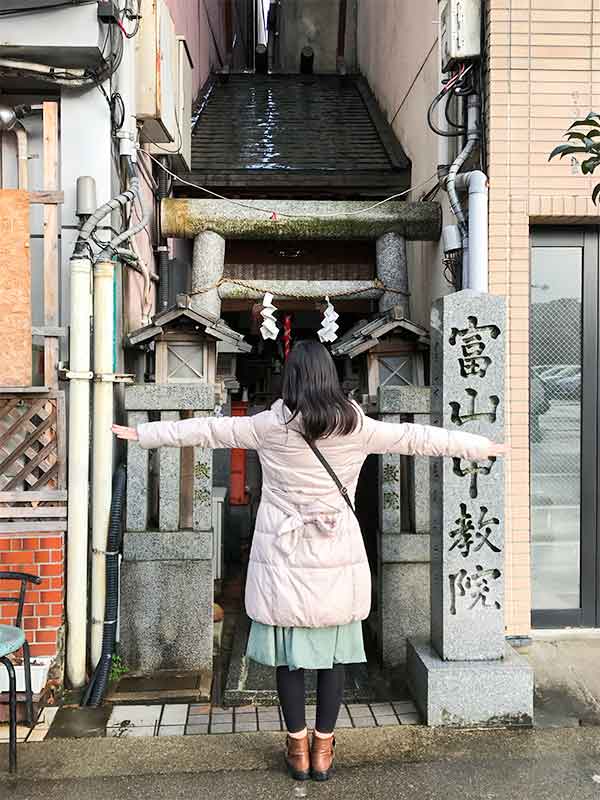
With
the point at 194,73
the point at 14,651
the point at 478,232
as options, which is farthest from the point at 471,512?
the point at 194,73

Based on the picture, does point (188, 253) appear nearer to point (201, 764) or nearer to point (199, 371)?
point (199, 371)

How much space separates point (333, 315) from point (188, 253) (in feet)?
13.2

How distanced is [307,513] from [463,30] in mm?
4632

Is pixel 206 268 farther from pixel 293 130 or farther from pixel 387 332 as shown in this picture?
pixel 293 130

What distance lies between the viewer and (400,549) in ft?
20.5

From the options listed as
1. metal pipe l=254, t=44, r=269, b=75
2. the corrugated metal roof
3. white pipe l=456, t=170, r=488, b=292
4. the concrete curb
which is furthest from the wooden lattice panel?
metal pipe l=254, t=44, r=269, b=75

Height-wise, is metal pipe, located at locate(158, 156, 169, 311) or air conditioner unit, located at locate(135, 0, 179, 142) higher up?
air conditioner unit, located at locate(135, 0, 179, 142)

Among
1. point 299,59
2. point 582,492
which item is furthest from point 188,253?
point 299,59

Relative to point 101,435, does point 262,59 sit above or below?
above

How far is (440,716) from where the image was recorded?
4.98 meters

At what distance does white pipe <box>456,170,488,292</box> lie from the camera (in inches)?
219

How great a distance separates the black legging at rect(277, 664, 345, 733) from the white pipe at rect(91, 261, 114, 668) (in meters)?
2.14

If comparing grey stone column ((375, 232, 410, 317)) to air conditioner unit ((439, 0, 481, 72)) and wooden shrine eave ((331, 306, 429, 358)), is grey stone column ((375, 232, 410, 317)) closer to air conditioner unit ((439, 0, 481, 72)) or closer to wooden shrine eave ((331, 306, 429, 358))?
wooden shrine eave ((331, 306, 429, 358))

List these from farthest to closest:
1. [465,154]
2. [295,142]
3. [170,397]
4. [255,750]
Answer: [295,142], [465,154], [170,397], [255,750]
